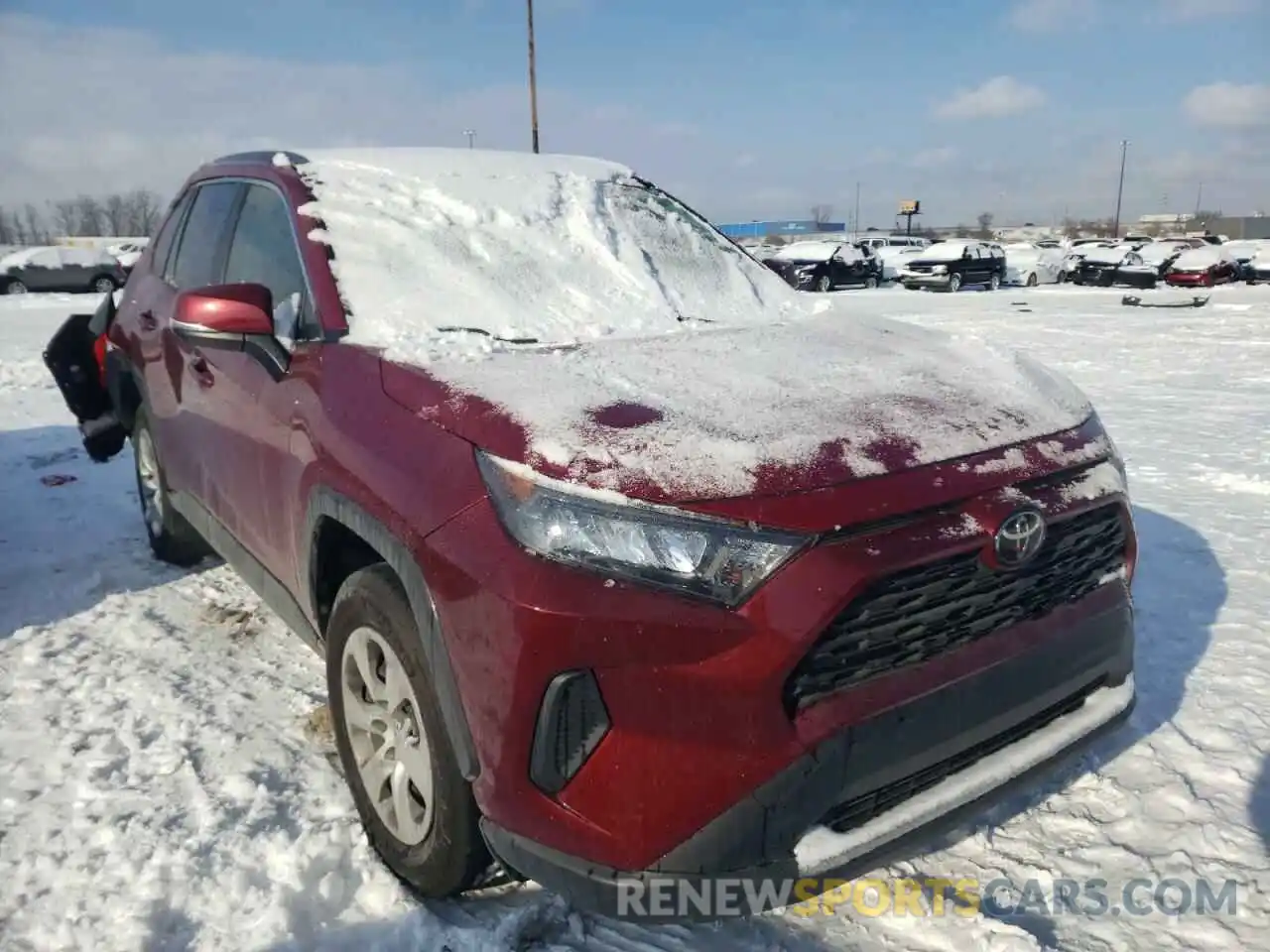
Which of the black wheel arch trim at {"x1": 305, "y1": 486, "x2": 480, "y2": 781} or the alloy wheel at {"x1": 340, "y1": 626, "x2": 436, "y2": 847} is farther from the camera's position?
the alloy wheel at {"x1": 340, "y1": 626, "x2": 436, "y2": 847}

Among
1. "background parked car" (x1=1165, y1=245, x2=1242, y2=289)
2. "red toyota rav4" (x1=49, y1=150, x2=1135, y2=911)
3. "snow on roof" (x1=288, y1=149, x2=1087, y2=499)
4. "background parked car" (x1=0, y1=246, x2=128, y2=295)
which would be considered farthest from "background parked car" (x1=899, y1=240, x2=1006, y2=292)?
"red toyota rav4" (x1=49, y1=150, x2=1135, y2=911)

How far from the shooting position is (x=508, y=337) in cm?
254

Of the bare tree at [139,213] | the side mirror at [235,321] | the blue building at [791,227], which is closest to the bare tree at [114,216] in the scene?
the bare tree at [139,213]

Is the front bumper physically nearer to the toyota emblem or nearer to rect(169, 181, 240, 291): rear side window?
rect(169, 181, 240, 291): rear side window

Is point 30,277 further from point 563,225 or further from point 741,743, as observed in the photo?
point 741,743

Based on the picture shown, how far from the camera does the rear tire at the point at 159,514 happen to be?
156 inches

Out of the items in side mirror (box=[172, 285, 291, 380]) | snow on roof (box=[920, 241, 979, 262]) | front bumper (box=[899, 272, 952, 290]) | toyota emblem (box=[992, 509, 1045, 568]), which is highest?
side mirror (box=[172, 285, 291, 380])

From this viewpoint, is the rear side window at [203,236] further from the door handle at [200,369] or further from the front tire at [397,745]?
the front tire at [397,745]

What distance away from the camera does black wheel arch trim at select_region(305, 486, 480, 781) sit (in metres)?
1.78

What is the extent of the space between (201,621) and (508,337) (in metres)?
2.08

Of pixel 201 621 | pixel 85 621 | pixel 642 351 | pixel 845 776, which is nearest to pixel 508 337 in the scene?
pixel 642 351

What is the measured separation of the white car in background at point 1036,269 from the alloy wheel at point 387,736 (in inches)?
1203

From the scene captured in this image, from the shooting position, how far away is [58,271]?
2395cm

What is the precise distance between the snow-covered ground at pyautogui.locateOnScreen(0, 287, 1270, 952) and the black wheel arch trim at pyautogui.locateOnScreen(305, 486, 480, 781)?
53 centimetres
